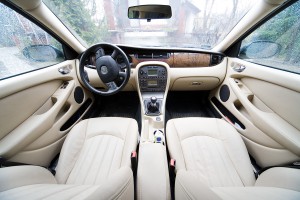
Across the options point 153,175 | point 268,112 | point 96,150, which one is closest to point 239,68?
point 268,112

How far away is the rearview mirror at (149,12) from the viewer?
1388 millimetres

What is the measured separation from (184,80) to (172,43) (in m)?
0.46

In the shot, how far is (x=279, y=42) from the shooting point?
133 cm

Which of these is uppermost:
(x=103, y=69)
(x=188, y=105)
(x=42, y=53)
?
(x=42, y=53)

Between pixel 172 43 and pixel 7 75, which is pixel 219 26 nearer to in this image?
pixel 172 43

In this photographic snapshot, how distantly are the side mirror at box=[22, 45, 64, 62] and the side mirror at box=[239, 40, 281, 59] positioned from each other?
194cm

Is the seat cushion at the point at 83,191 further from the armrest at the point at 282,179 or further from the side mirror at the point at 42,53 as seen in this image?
the side mirror at the point at 42,53

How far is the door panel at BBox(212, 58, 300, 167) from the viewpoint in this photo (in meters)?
1.02

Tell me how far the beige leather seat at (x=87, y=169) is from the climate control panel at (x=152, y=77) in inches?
21.2

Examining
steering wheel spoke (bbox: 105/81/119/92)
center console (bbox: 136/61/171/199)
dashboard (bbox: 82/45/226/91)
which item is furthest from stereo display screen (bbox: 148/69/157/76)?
steering wheel spoke (bbox: 105/81/119/92)

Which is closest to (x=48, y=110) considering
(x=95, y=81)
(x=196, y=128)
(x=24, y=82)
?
(x=24, y=82)

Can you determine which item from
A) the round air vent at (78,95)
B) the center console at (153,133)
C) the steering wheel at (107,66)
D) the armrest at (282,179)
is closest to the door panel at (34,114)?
the round air vent at (78,95)

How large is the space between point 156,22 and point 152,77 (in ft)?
1.88

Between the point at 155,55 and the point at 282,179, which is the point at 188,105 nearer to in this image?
the point at 155,55
